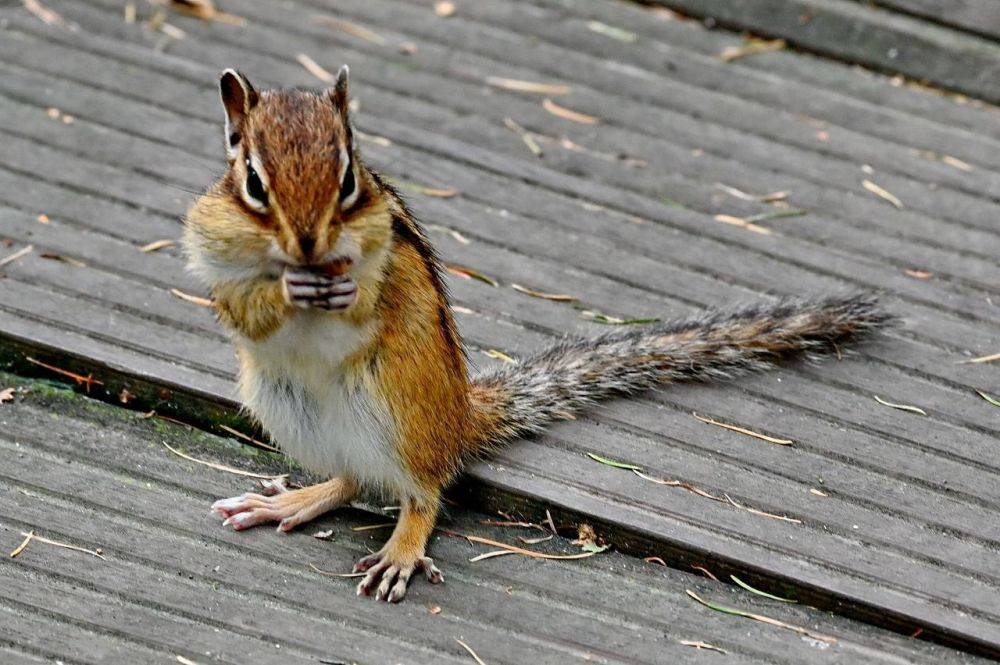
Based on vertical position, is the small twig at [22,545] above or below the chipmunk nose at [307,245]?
below

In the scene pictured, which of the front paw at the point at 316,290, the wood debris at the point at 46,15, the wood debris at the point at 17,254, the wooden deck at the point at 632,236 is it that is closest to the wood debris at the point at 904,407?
the wooden deck at the point at 632,236

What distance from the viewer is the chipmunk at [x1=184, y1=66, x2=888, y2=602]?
81.7 inches

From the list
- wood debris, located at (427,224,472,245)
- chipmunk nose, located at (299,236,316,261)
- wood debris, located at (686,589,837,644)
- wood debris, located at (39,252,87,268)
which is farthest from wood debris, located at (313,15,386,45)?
wood debris, located at (686,589,837,644)

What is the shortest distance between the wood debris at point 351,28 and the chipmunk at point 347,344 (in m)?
1.35

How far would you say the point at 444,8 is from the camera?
3818 mm

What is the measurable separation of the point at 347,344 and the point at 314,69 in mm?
1480

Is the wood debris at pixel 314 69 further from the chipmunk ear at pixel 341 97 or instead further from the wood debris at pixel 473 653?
the wood debris at pixel 473 653

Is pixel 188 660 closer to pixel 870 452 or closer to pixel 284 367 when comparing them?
pixel 284 367

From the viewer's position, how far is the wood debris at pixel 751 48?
374cm

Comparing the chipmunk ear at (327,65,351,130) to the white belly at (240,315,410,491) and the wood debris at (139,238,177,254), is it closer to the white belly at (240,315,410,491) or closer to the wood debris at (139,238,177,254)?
the white belly at (240,315,410,491)

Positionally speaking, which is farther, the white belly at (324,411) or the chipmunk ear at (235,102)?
the white belly at (324,411)

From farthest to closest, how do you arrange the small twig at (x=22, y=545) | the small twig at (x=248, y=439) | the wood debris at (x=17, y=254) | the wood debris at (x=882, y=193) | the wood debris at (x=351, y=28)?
the wood debris at (x=351, y=28)
the wood debris at (x=882, y=193)
the wood debris at (x=17, y=254)
the small twig at (x=248, y=439)
the small twig at (x=22, y=545)

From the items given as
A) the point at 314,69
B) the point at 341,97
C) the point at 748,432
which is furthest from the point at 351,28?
the point at 748,432

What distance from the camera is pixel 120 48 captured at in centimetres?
354
